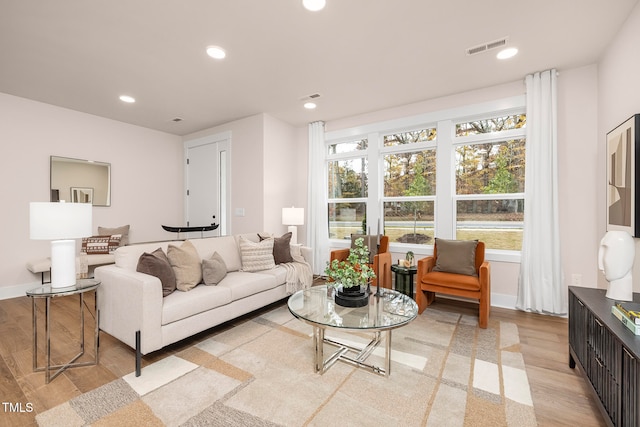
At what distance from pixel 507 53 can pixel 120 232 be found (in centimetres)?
588

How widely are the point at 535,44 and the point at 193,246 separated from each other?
390 cm

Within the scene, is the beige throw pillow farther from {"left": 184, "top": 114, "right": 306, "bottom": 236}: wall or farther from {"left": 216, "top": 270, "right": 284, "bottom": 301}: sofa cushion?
{"left": 184, "top": 114, "right": 306, "bottom": 236}: wall

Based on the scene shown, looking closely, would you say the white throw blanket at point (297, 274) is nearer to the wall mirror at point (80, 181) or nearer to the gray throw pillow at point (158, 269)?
the gray throw pillow at point (158, 269)

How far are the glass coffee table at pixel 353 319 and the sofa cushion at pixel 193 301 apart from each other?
0.71m

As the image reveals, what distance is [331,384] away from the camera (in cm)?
191

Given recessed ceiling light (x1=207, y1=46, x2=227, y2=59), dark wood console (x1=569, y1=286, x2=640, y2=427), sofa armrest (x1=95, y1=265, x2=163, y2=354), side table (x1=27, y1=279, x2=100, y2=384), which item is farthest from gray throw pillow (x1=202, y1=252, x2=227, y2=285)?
dark wood console (x1=569, y1=286, x2=640, y2=427)

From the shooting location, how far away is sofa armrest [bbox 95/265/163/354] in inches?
81.6

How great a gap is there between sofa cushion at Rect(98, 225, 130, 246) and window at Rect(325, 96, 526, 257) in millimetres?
3501

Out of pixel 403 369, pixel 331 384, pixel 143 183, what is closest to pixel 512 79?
pixel 403 369

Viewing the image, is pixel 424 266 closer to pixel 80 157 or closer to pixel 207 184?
pixel 207 184

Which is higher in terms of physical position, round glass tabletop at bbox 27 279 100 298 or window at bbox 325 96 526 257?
window at bbox 325 96 526 257

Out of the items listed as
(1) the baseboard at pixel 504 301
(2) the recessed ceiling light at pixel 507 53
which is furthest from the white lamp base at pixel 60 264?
(1) the baseboard at pixel 504 301

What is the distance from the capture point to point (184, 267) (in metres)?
2.63

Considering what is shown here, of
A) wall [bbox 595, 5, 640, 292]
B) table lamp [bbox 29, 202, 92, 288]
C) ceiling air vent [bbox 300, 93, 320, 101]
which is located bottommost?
table lamp [bbox 29, 202, 92, 288]
